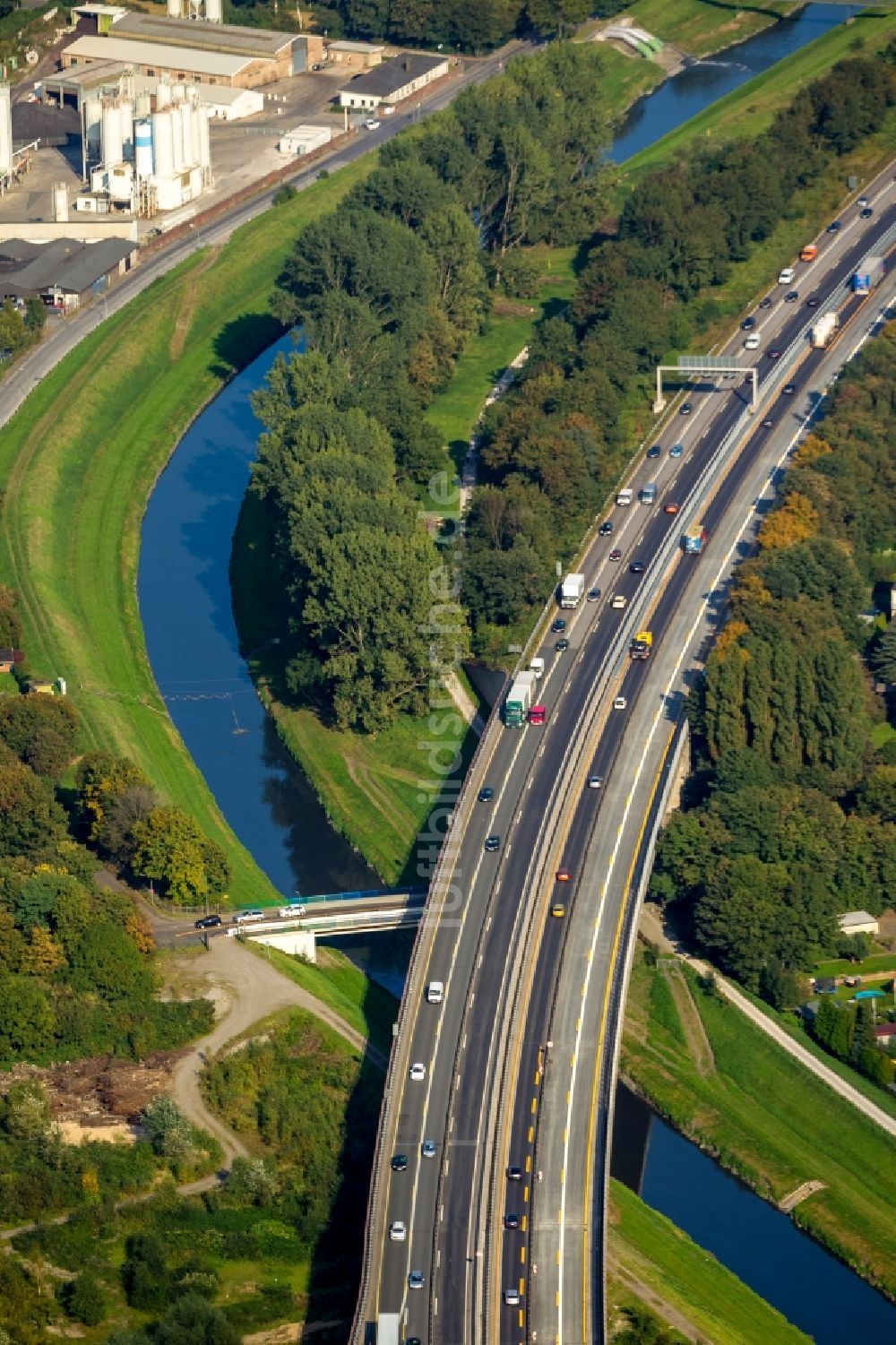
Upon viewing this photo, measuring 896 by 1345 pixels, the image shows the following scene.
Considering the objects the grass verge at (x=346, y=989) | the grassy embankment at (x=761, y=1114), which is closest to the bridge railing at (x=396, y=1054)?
the grass verge at (x=346, y=989)

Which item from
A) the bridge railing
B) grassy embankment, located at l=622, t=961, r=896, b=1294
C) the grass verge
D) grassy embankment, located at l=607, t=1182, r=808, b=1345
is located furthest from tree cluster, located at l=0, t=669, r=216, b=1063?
grassy embankment, located at l=607, t=1182, r=808, b=1345

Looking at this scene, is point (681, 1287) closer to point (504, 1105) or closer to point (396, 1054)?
point (504, 1105)

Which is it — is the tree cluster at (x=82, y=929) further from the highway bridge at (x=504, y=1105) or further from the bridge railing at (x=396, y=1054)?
the highway bridge at (x=504, y=1105)

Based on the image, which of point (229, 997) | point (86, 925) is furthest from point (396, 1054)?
point (86, 925)

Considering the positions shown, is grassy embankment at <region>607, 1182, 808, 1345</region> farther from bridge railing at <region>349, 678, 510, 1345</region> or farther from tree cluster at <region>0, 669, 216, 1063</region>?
tree cluster at <region>0, 669, 216, 1063</region>

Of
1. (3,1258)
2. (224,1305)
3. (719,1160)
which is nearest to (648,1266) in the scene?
(719,1160)
